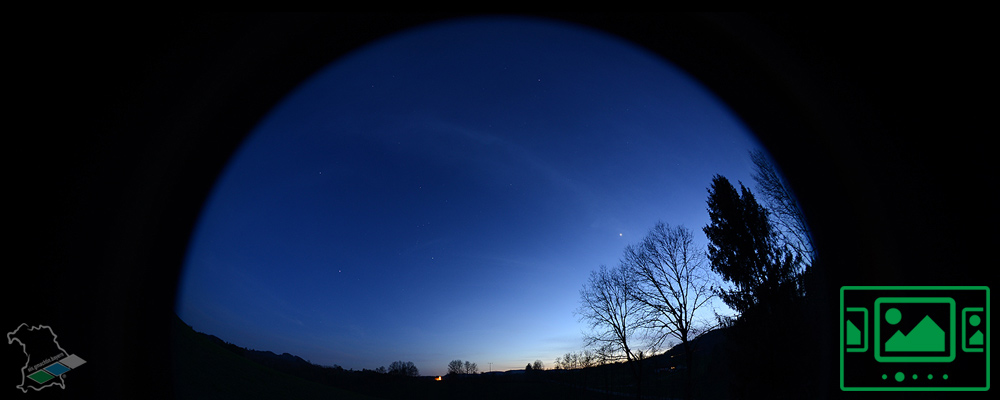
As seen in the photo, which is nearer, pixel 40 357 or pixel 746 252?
pixel 40 357

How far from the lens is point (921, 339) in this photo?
15.5 feet

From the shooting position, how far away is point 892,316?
527 cm

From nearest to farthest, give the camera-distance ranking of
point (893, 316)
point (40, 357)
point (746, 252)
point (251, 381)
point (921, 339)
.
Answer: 1. point (40, 357)
2. point (921, 339)
3. point (893, 316)
4. point (746, 252)
5. point (251, 381)

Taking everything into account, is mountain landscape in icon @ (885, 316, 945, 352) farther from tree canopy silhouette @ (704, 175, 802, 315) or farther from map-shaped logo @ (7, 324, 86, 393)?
map-shaped logo @ (7, 324, 86, 393)

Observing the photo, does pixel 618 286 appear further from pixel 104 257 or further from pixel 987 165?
A: pixel 104 257

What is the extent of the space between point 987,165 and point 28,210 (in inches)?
471

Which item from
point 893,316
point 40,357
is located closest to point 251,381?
point 40,357

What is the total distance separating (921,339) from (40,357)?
1232cm

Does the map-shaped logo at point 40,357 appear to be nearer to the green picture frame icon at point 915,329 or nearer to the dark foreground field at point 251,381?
the dark foreground field at point 251,381

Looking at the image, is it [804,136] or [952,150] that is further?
[804,136]

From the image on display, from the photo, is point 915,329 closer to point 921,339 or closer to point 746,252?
point 921,339

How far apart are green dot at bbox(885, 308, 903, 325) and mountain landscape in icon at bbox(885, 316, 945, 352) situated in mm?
238

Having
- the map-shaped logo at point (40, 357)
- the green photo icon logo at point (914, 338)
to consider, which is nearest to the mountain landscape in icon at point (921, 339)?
the green photo icon logo at point (914, 338)

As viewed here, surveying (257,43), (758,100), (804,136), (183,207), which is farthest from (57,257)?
(804,136)
